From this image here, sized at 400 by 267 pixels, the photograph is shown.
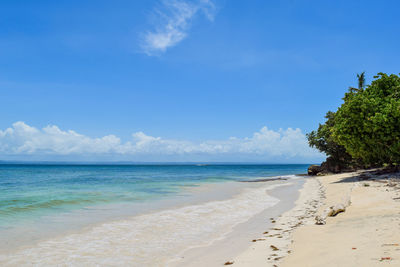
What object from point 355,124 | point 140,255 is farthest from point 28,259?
point 355,124

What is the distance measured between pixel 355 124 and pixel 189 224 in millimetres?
21400

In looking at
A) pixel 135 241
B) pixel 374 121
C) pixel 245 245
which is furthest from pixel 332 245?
pixel 374 121

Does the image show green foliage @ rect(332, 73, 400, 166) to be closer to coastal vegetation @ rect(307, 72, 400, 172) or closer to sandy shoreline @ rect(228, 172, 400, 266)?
coastal vegetation @ rect(307, 72, 400, 172)

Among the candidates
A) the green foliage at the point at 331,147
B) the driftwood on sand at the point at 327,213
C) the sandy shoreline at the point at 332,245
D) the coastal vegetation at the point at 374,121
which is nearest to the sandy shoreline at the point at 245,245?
the sandy shoreline at the point at 332,245

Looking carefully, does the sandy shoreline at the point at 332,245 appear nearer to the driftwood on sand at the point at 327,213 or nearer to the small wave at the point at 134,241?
the driftwood on sand at the point at 327,213

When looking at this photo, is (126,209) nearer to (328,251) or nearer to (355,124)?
(328,251)

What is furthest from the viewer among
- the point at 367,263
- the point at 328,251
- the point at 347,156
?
the point at 347,156

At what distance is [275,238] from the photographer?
9.29m

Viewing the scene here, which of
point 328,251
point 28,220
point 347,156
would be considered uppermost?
point 347,156

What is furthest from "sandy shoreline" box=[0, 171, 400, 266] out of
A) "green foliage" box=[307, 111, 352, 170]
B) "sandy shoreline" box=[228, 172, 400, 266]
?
"green foliage" box=[307, 111, 352, 170]

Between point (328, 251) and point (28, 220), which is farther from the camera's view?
point (28, 220)

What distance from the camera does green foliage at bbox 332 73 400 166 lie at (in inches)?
954

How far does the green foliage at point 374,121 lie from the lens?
24.2 m

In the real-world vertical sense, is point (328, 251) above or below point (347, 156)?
below
